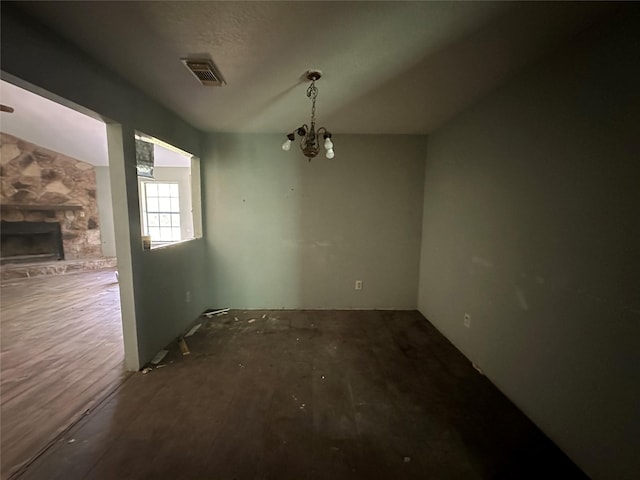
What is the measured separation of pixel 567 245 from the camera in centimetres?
140

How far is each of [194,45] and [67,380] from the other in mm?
2578

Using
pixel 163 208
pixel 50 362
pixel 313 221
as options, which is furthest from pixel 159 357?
pixel 163 208

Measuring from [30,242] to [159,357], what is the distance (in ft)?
17.8

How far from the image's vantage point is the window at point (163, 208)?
5.84m

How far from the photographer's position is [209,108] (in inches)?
91.7

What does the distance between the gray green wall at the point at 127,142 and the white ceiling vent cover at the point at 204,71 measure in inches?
23.5

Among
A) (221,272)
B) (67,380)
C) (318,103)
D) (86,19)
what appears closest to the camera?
(86,19)

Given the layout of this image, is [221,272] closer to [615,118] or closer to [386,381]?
[386,381]

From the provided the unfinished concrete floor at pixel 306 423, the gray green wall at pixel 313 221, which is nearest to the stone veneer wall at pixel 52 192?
the gray green wall at pixel 313 221

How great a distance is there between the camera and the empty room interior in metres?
1.22

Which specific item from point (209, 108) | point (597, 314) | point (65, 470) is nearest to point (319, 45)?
point (209, 108)

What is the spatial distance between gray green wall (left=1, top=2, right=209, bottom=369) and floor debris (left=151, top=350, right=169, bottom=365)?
0.04m

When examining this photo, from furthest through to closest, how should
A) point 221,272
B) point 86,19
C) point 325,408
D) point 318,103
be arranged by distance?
point 221,272 < point 318,103 < point 325,408 < point 86,19

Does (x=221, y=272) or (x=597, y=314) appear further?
(x=221, y=272)
